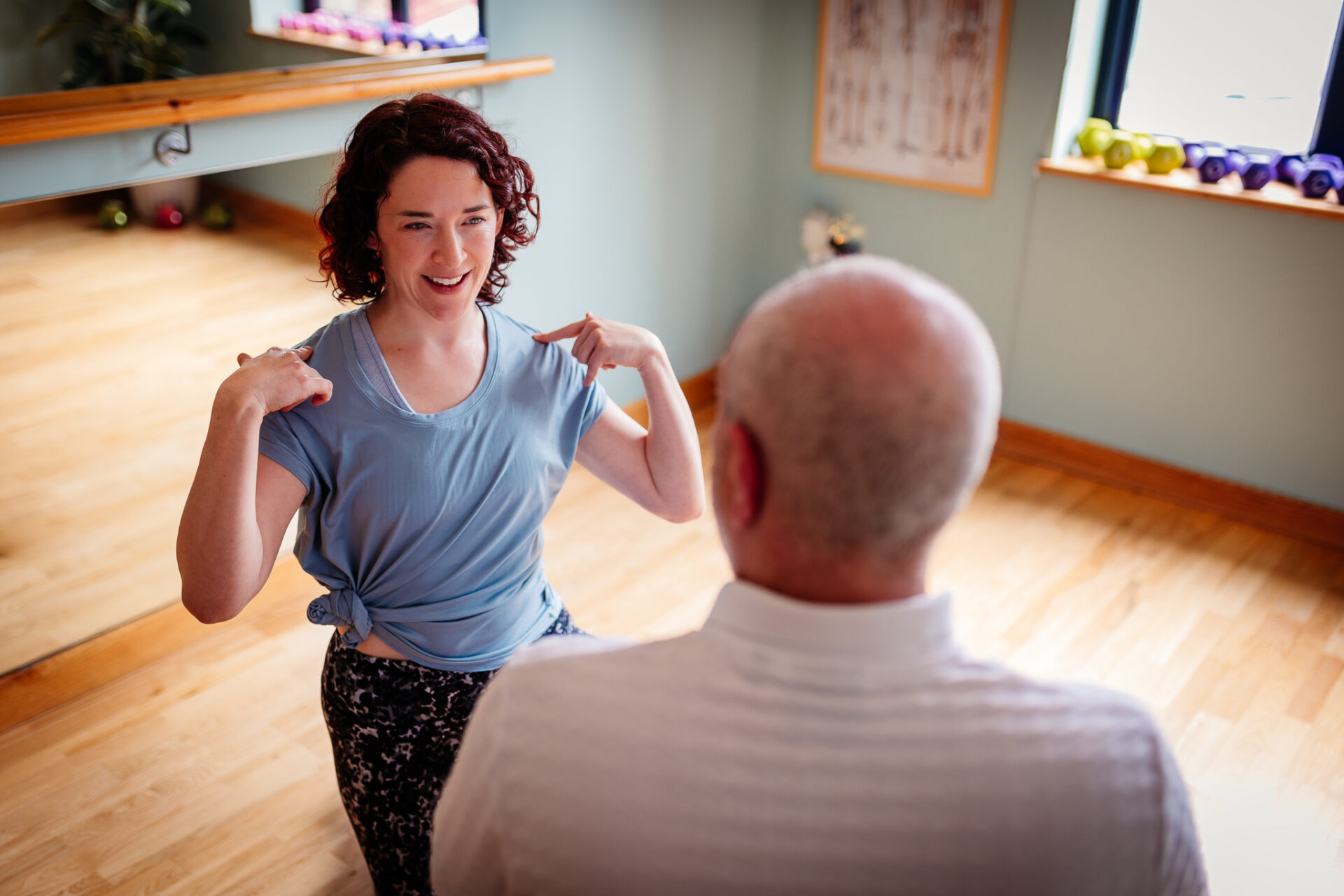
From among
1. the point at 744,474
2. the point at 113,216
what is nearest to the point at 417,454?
the point at 744,474

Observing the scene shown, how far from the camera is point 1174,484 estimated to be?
3.51 m

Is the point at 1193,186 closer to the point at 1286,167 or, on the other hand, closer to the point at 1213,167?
the point at 1213,167

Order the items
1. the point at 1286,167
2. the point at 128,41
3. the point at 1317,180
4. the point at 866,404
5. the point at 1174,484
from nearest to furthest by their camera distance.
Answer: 1. the point at 866,404
2. the point at 128,41
3. the point at 1317,180
4. the point at 1286,167
5. the point at 1174,484

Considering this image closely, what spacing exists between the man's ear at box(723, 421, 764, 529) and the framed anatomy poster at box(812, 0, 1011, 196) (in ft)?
9.98

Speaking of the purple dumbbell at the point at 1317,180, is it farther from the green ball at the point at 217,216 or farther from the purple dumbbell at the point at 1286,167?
the green ball at the point at 217,216

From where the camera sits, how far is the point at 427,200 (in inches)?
60.4

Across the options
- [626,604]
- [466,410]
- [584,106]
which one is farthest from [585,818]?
[584,106]

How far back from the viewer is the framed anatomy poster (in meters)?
3.49

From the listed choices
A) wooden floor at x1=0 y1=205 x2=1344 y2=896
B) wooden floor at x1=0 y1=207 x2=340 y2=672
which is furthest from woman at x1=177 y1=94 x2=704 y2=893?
wooden floor at x1=0 y1=207 x2=340 y2=672

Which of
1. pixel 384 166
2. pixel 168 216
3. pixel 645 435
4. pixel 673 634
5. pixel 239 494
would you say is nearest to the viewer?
pixel 239 494

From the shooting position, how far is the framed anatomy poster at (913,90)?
349 cm

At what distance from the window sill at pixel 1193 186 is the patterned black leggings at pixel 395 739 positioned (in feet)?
8.25

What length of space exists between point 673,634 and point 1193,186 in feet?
6.40

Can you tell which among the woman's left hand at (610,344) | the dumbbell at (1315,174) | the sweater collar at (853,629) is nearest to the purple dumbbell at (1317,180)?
the dumbbell at (1315,174)
